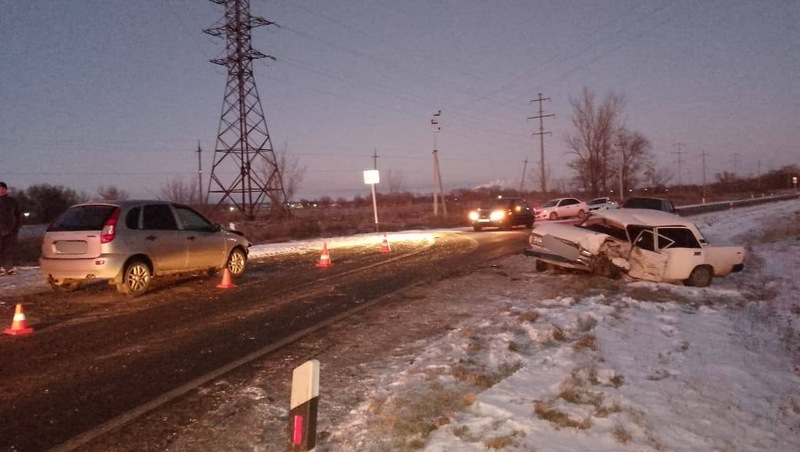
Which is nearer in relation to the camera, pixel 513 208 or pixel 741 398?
pixel 741 398

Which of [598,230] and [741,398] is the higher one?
[598,230]

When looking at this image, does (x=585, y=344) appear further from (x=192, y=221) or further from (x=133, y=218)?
(x=192, y=221)

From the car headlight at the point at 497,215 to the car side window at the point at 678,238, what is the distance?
58.6 feet

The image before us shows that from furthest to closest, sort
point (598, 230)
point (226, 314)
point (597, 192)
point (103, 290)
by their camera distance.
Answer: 1. point (597, 192)
2. point (598, 230)
3. point (103, 290)
4. point (226, 314)

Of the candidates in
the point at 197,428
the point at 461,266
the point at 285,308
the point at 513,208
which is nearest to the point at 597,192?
the point at 513,208

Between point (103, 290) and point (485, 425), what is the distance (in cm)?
917

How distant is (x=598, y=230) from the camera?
40.4 ft

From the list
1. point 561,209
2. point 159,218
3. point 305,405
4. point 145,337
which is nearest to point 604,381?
point 305,405

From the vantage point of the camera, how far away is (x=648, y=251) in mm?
11664

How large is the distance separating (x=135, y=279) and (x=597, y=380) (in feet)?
26.8

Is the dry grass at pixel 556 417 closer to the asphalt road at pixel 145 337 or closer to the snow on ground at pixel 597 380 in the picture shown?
the snow on ground at pixel 597 380

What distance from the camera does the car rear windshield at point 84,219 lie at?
1007 cm

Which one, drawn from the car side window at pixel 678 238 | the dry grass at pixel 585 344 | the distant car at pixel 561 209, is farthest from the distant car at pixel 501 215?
the dry grass at pixel 585 344

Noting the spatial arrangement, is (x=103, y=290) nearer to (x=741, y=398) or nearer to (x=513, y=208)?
(x=741, y=398)
